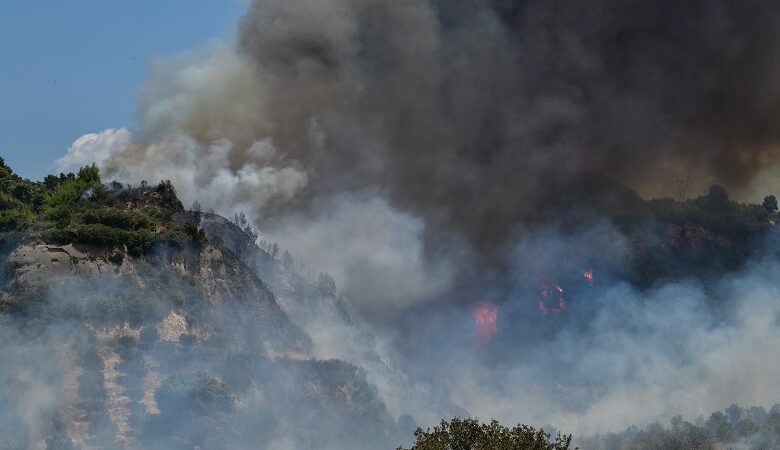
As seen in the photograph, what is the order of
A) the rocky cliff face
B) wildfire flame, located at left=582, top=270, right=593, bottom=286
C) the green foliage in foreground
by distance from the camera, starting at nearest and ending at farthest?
the green foliage in foreground → the rocky cliff face → wildfire flame, located at left=582, top=270, right=593, bottom=286

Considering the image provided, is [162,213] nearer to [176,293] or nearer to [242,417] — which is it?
[176,293]

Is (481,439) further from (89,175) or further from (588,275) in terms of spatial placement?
(588,275)

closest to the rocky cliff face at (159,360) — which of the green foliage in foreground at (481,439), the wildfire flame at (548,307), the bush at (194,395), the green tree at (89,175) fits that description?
the bush at (194,395)

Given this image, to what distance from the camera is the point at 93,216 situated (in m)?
94.4

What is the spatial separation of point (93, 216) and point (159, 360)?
17650mm

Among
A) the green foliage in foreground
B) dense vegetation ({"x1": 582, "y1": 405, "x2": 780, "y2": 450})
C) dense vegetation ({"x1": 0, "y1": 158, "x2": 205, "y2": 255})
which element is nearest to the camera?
the green foliage in foreground

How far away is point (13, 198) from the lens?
113 metres

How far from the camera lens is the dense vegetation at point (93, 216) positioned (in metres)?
91.0

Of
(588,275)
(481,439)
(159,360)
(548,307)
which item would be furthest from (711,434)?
(159,360)

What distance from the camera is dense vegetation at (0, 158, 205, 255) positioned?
91.0m

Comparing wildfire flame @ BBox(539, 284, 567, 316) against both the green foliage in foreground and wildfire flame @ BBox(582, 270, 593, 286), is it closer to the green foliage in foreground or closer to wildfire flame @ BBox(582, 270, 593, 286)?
wildfire flame @ BBox(582, 270, 593, 286)

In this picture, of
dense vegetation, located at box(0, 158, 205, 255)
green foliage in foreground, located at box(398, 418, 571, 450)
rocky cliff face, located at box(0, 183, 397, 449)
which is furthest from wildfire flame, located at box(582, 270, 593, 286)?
green foliage in foreground, located at box(398, 418, 571, 450)

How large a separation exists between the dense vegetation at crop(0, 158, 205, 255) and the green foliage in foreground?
47.3 metres

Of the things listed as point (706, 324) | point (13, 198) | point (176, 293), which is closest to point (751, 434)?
point (706, 324)
